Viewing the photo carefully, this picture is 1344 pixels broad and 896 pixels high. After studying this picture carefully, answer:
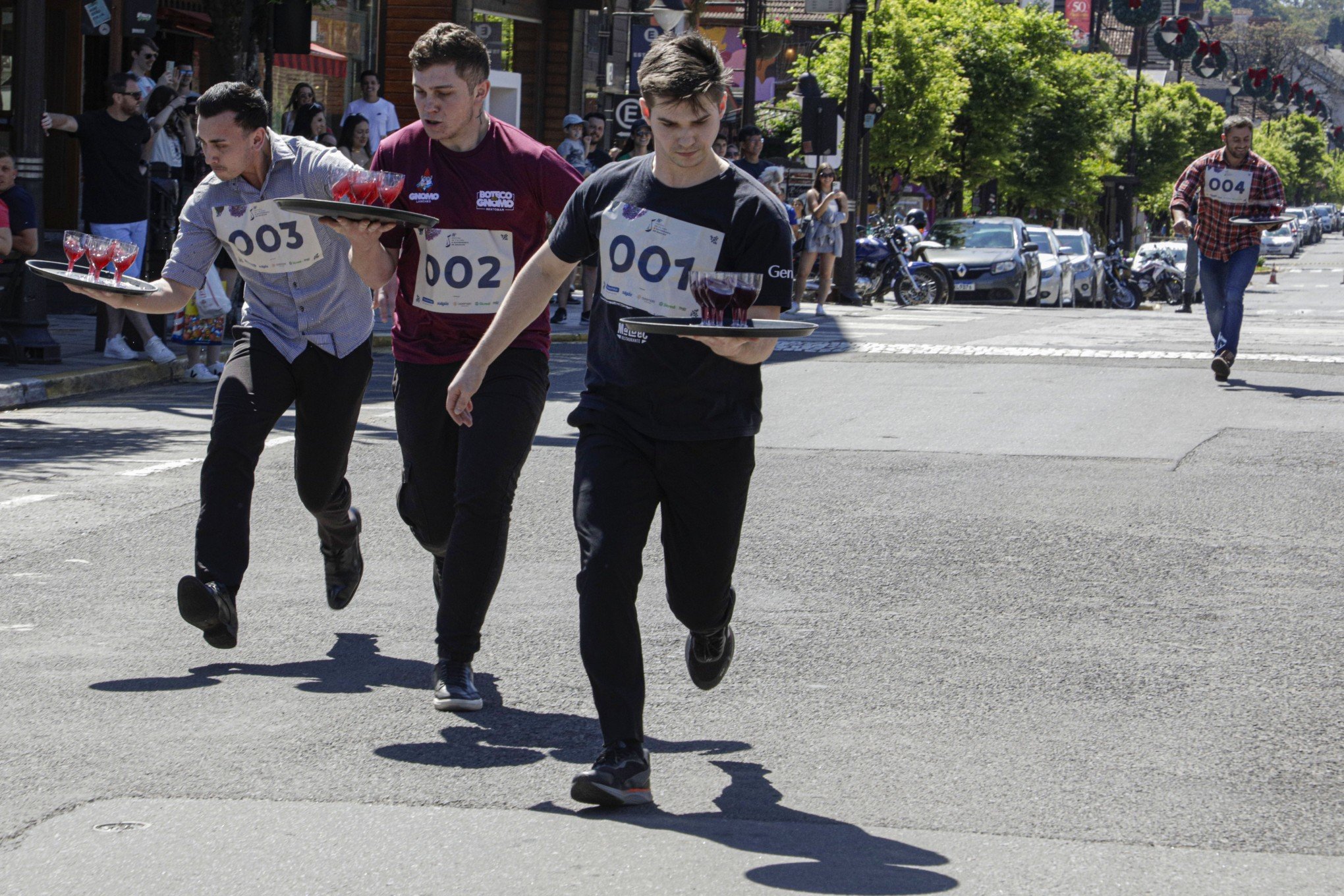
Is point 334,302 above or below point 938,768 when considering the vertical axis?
above

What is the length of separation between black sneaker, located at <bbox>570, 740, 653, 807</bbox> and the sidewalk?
804 cm

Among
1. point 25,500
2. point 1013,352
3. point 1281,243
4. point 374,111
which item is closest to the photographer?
point 25,500

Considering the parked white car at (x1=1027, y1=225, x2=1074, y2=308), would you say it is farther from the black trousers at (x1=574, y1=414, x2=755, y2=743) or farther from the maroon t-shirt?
the black trousers at (x1=574, y1=414, x2=755, y2=743)

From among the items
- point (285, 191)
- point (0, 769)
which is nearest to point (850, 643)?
point (285, 191)

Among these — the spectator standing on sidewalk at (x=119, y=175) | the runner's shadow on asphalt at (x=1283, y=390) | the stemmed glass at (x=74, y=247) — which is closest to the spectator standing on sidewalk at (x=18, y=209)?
the spectator standing on sidewalk at (x=119, y=175)

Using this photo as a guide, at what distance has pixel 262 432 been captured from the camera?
18.9 ft

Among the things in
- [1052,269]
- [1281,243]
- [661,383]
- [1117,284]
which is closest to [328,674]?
[661,383]

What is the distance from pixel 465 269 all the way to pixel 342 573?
4.42 feet

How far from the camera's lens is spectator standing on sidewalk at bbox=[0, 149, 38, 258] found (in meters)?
12.5

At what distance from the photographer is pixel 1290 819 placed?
424 centimetres

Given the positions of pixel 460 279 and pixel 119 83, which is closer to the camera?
pixel 460 279

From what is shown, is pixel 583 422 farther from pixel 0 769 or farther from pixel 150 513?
pixel 150 513

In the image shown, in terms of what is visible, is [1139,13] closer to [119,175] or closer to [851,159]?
[851,159]

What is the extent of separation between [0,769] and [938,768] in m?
2.27
